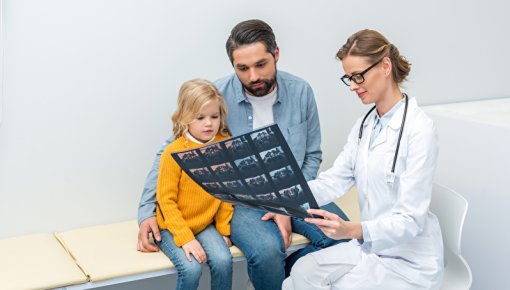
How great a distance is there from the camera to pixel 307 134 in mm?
2971

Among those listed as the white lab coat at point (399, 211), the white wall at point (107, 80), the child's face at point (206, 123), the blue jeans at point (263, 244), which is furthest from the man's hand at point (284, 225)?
the white wall at point (107, 80)

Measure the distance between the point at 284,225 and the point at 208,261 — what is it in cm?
30

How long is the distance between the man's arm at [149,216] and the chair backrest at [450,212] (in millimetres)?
919

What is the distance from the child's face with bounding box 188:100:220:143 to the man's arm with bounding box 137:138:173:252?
0.49 ft

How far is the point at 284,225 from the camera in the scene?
275cm

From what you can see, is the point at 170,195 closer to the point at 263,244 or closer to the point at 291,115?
the point at 263,244

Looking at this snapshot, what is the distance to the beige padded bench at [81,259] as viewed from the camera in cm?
252

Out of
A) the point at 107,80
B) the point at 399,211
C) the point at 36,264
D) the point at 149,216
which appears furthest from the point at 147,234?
the point at 399,211

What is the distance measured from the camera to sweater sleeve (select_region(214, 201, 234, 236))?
275 cm

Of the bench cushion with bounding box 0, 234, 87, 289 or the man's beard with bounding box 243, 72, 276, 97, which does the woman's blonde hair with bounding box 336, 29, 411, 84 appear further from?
the bench cushion with bounding box 0, 234, 87, 289

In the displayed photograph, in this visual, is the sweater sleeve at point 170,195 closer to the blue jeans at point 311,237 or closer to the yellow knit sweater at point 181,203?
the yellow knit sweater at point 181,203

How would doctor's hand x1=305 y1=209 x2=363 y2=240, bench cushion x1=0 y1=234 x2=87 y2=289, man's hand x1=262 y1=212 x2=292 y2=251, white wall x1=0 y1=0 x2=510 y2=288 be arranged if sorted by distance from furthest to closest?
white wall x1=0 y1=0 x2=510 y2=288 < man's hand x1=262 y1=212 x2=292 y2=251 < bench cushion x1=0 y1=234 x2=87 y2=289 < doctor's hand x1=305 y1=209 x2=363 y2=240

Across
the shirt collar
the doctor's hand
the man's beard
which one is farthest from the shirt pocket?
the doctor's hand

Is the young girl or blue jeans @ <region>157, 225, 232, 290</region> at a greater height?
the young girl
